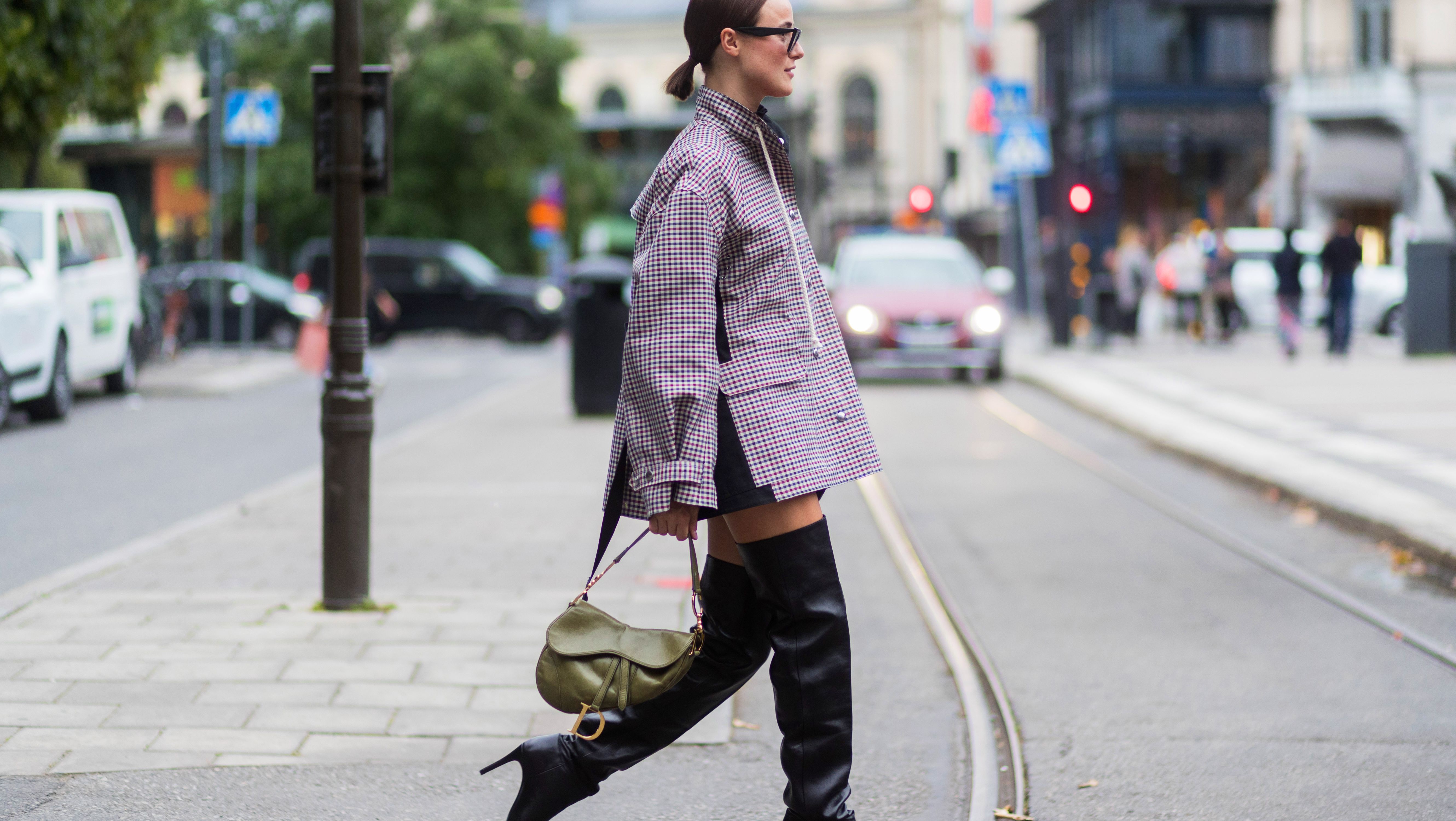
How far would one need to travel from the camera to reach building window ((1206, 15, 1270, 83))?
4075cm

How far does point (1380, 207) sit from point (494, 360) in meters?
23.6

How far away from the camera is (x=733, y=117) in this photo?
3326mm

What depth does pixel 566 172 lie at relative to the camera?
4259 cm

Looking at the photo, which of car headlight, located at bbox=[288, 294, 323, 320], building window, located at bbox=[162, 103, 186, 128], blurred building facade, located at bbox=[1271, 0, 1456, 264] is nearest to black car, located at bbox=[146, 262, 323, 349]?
car headlight, located at bbox=[288, 294, 323, 320]

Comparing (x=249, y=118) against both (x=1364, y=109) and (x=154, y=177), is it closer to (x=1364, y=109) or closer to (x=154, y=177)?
(x=154, y=177)

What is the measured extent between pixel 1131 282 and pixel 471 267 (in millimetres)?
11642

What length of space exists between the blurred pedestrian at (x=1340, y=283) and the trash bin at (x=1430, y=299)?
1279 millimetres

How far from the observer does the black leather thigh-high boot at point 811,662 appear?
3.26 m

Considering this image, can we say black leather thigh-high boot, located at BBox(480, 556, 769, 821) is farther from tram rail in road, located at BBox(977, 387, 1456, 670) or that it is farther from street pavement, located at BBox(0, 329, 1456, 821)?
tram rail in road, located at BBox(977, 387, 1456, 670)

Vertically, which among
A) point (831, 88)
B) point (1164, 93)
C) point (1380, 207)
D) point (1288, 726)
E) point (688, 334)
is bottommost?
Result: point (1288, 726)

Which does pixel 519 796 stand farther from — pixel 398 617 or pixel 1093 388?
pixel 1093 388

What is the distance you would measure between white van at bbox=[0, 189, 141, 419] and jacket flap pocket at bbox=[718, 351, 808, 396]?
10.9m

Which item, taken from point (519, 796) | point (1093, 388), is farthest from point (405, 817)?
point (1093, 388)

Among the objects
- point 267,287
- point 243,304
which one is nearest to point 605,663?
point 243,304
